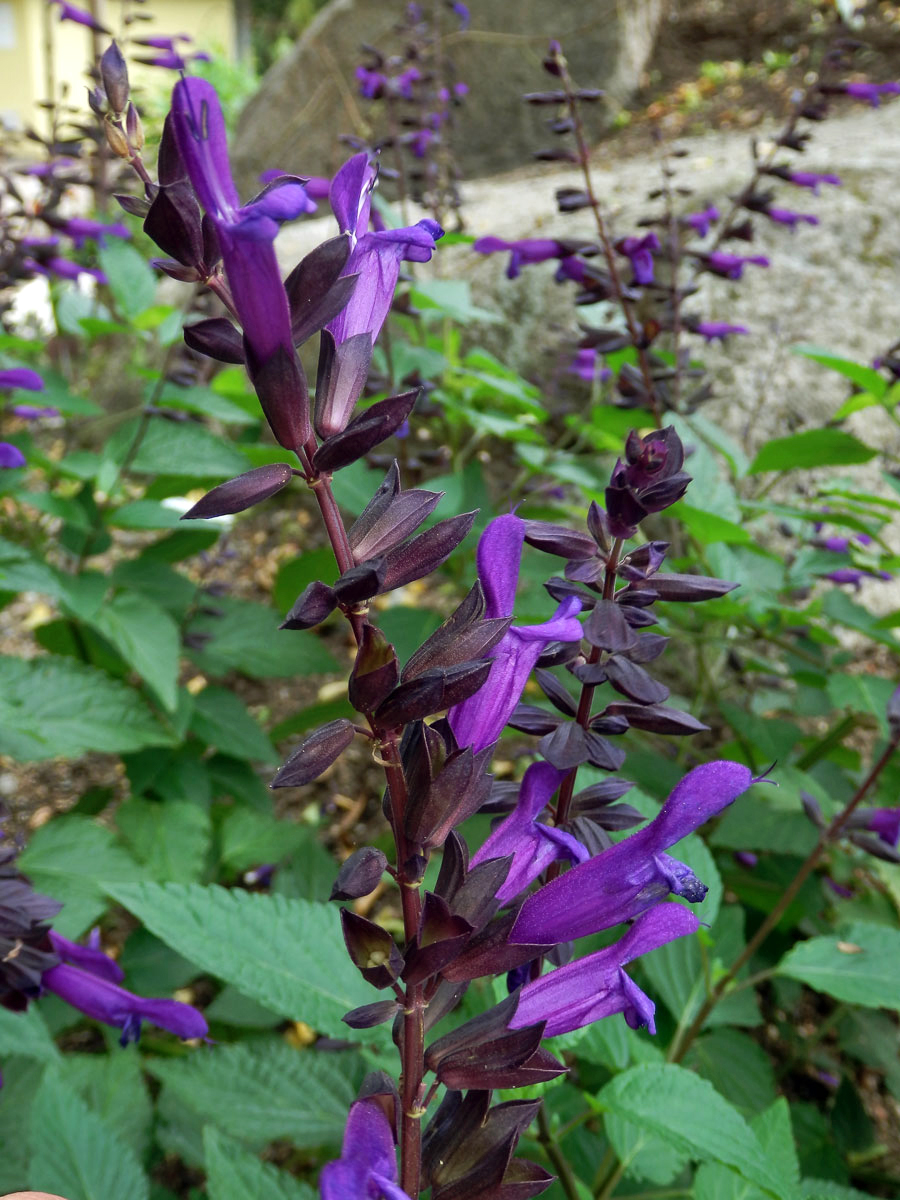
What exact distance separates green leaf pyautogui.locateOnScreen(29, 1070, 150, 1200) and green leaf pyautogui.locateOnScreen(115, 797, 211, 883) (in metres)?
0.59

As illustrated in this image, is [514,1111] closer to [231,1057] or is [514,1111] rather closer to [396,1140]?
[396,1140]

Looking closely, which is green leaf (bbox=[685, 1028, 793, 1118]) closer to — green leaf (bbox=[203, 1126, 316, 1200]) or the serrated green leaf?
the serrated green leaf

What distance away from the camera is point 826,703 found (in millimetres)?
1644

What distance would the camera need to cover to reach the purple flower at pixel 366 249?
47 cm

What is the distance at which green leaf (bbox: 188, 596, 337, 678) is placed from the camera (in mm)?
1834

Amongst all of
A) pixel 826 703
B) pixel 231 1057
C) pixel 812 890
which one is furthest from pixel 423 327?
pixel 231 1057

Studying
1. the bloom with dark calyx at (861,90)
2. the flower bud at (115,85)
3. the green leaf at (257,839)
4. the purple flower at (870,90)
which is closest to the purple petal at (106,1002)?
the flower bud at (115,85)

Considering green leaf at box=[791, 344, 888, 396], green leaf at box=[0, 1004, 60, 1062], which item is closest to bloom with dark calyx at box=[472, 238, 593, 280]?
green leaf at box=[791, 344, 888, 396]

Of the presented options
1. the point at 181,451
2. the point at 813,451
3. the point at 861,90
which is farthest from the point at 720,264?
the point at 181,451

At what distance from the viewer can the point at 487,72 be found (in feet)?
18.3

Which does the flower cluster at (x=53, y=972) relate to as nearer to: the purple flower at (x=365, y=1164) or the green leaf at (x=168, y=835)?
the purple flower at (x=365, y=1164)

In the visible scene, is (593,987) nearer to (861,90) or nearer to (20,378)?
(20,378)

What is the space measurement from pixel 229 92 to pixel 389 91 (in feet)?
27.9

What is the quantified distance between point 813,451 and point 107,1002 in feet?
4.07
